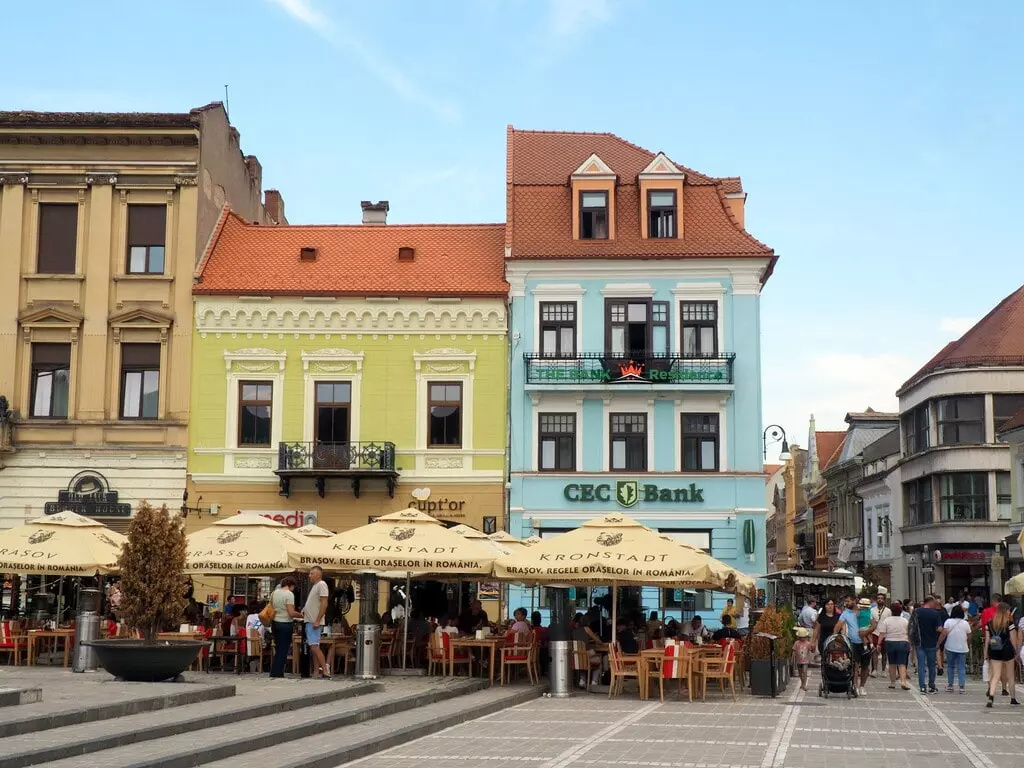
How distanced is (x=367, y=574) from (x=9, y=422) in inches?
587

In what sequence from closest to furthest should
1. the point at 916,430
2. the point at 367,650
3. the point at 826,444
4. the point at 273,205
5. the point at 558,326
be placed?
the point at 367,650, the point at 558,326, the point at 273,205, the point at 916,430, the point at 826,444

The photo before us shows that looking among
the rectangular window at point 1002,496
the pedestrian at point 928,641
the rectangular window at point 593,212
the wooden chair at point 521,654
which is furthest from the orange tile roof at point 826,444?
the wooden chair at point 521,654

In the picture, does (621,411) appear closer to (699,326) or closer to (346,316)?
(699,326)

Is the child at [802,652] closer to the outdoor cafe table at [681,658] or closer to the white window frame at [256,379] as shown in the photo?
the outdoor cafe table at [681,658]

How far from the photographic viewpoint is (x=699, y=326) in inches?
1377

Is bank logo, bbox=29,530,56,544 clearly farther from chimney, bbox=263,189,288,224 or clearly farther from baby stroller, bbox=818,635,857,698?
chimney, bbox=263,189,288,224

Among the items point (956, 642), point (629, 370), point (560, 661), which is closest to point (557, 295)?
point (629, 370)

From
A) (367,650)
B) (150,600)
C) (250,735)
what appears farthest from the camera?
(367,650)

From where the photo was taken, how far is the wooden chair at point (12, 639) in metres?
23.2

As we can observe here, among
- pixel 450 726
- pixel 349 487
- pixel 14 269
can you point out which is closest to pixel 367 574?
pixel 450 726

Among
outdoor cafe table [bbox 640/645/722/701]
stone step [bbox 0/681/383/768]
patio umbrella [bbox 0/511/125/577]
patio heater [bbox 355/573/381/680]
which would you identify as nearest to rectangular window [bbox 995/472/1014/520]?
outdoor cafe table [bbox 640/645/722/701]

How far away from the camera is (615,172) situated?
37.0 m

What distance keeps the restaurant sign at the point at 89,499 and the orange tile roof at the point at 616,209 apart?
11.9 metres

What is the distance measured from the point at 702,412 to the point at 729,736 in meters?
19.4
